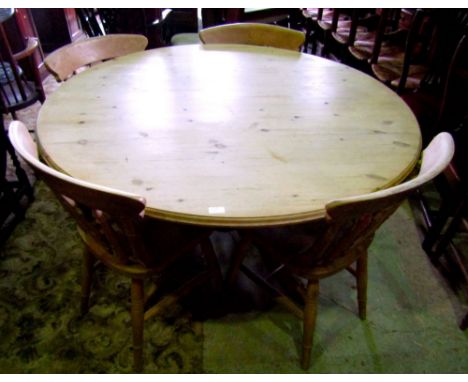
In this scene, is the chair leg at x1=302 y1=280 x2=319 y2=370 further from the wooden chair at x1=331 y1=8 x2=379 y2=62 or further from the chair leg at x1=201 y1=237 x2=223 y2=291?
the wooden chair at x1=331 y1=8 x2=379 y2=62

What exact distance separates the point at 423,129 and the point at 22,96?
2261 millimetres

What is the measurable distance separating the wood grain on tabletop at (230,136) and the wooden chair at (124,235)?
0.08m

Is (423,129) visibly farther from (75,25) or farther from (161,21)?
(75,25)

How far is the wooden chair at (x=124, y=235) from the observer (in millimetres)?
792

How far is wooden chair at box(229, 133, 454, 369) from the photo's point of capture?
0.79 metres

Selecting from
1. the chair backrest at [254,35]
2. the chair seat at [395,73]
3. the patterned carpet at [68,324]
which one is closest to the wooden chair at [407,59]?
the chair seat at [395,73]

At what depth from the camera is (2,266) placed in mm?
1651

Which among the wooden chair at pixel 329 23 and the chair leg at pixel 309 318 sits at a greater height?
the wooden chair at pixel 329 23

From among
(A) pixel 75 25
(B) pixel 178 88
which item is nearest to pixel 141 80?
(B) pixel 178 88

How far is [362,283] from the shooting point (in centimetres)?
139

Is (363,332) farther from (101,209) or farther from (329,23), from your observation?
(329,23)

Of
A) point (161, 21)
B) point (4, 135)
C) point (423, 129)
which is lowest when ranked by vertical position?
point (423, 129)

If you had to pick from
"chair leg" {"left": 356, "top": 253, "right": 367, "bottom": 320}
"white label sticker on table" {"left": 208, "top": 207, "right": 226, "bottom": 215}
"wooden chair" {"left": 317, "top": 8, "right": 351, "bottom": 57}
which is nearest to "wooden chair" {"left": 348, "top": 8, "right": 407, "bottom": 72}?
"wooden chair" {"left": 317, "top": 8, "right": 351, "bottom": 57}

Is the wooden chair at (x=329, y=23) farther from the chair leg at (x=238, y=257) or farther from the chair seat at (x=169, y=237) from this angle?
the chair seat at (x=169, y=237)
